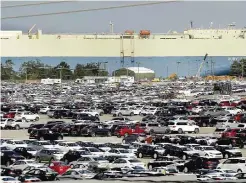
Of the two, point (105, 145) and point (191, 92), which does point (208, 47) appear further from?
point (105, 145)

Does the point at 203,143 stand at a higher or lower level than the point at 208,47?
lower

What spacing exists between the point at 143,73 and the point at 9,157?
57.4m

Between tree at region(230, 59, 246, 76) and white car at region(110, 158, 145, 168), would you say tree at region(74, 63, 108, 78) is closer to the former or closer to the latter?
tree at region(230, 59, 246, 76)

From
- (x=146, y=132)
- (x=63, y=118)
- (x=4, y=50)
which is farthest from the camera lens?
(x=4, y=50)

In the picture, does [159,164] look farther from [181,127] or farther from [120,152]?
[181,127]

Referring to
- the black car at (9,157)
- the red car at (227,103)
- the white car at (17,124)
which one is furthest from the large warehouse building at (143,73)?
the black car at (9,157)

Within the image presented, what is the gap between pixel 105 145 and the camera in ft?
47.5

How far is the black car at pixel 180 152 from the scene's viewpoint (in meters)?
13.0

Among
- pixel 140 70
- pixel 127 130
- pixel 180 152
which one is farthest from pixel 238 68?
pixel 180 152

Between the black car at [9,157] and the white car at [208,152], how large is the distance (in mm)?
3438

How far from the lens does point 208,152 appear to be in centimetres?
1328

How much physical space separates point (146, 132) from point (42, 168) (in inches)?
316

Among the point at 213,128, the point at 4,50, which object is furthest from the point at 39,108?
the point at 4,50

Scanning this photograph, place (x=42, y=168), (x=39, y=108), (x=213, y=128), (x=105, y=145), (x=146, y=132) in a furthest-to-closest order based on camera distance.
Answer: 1. (x=39, y=108)
2. (x=213, y=128)
3. (x=146, y=132)
4. (x=105, y=145)
5. (x=42, y=168)
